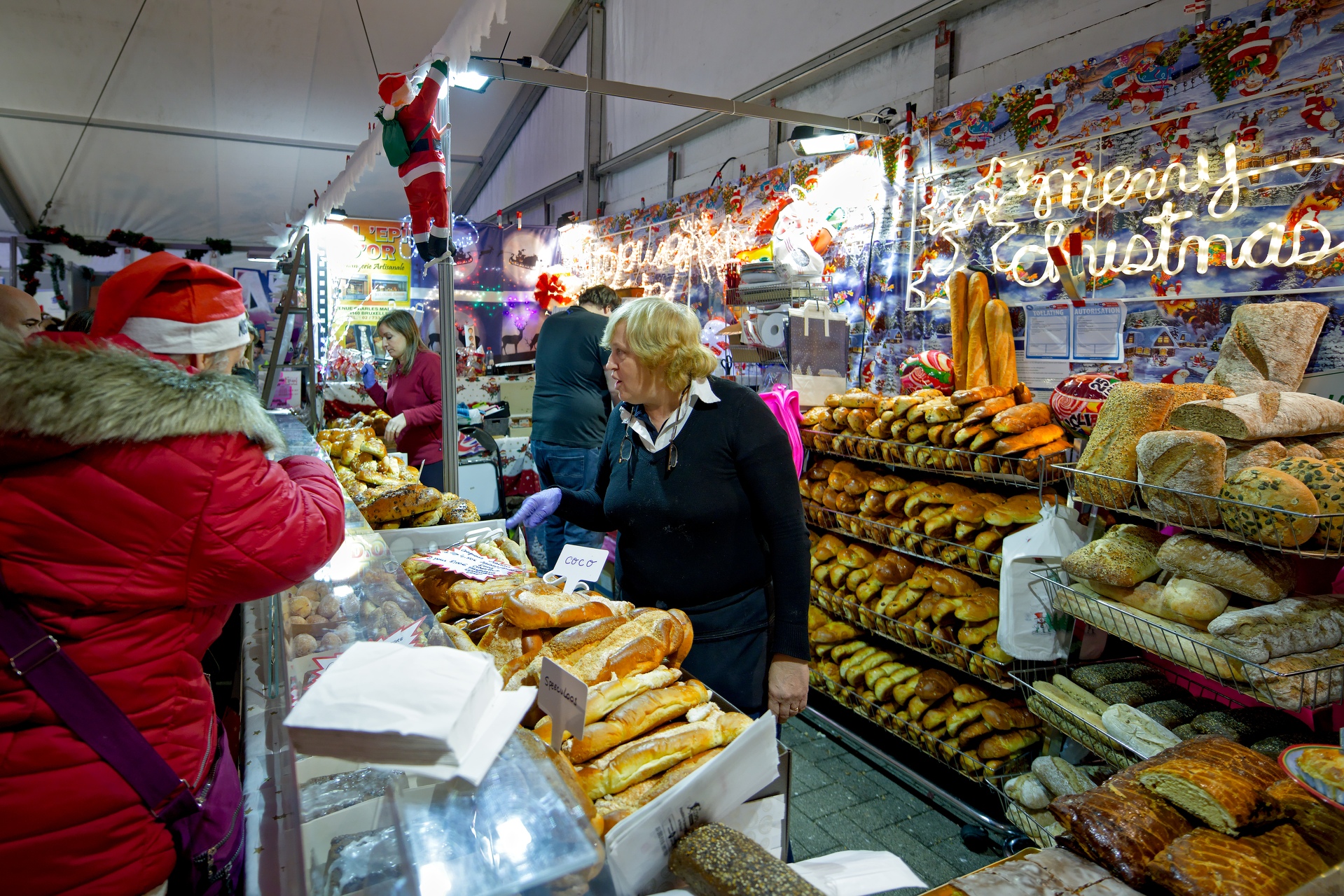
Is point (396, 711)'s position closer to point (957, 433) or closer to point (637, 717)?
point (637, 717)

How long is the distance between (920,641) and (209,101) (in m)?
11.2

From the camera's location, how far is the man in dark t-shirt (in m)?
4.51

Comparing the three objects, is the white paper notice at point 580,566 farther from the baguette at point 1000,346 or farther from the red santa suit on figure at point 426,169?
the baguette at point 1000,346

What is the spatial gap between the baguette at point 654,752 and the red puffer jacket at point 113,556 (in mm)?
665

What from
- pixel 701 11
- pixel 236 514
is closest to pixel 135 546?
pixel 236 514

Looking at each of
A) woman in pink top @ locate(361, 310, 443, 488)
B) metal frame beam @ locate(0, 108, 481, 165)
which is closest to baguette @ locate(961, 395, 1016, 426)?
woman in pink top @ locate(361, 310, 443, 488)

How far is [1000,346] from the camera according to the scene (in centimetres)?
357

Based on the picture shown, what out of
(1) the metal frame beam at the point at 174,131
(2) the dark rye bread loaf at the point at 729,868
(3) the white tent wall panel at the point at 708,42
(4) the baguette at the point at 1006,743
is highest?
(1) the metal frame beam at the point at 174,131

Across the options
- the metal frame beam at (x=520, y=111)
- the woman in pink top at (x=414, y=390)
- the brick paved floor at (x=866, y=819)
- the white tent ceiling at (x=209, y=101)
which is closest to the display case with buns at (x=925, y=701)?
the brick paved floor at (x=866, y=819)

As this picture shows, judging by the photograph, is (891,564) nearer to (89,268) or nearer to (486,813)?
(486,813)

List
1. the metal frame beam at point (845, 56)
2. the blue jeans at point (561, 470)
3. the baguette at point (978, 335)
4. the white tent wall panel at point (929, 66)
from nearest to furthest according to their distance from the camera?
the white tent wall panel at point (929, 66)
the baguette at point (978, 335)
the metal frame beam at point (845, 56)
the blue jeans at point (561, 470)

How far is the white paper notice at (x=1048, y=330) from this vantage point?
346 centimetres

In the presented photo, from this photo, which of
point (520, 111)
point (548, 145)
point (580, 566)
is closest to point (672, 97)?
point (580, 566)

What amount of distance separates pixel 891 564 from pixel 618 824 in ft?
9.98
